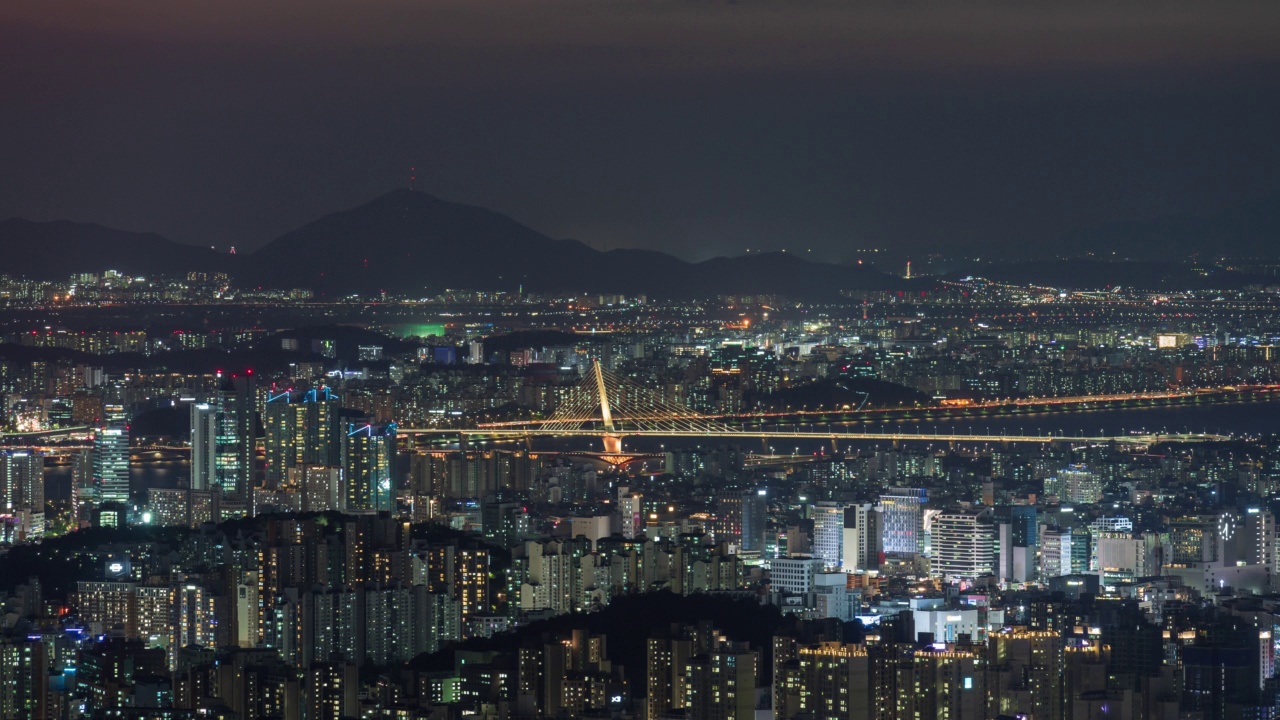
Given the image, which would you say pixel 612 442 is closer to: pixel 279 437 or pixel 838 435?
pixel 838 435

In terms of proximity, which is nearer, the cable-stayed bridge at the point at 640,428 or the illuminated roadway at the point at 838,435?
the illuminated roadway at the point at 838,435

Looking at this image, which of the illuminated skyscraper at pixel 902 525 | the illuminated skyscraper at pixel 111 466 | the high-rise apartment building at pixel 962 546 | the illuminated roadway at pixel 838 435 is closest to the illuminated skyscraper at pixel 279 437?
the illuminated skyscraper at pixel 111 466

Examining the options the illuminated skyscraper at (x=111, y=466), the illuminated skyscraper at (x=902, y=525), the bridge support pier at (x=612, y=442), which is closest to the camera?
the illuminated skyscraper at (x=902, y=525)

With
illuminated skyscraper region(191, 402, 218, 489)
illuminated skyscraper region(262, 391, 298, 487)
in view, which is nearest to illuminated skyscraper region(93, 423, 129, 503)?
illuminated skyscraper region(191, 402, 218, 489)

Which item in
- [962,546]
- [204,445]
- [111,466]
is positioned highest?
[204,445]

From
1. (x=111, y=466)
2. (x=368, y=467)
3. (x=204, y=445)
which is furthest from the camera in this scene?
(x=204, y=445)

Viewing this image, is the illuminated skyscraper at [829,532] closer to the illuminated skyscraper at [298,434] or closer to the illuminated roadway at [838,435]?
the illuminated skyscraper at [298,434]

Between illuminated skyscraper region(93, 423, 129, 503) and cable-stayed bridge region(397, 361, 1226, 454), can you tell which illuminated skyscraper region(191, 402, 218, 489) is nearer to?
illuminated skyscraper region(93, 423, 129, 503)

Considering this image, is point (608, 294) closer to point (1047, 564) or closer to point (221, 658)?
point (1047, 564)

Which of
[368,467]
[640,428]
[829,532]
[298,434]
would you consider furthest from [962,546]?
[640,428]
